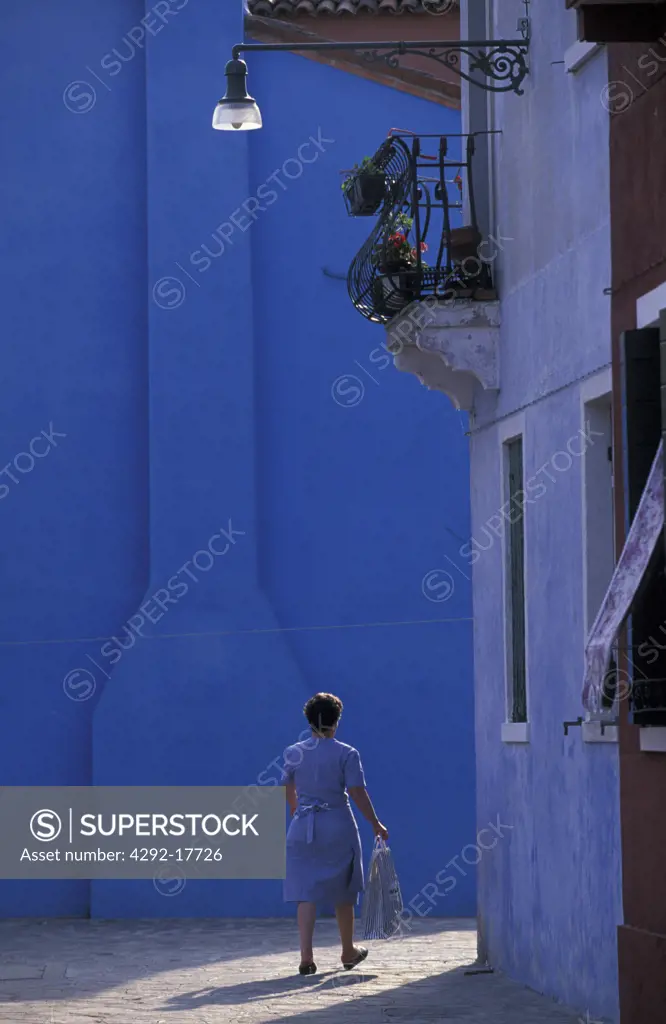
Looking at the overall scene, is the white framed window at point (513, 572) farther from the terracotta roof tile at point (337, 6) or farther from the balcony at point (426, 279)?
the terracotta roof tile at point (337, 6)

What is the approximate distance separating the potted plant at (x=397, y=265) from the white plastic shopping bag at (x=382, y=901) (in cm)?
361

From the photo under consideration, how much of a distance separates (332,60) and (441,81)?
108cm

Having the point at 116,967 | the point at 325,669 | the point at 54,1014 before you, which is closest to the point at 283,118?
the point at 325,669

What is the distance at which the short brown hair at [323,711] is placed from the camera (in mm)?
13258

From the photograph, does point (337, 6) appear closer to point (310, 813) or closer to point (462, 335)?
point (462, 335)

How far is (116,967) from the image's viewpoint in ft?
46.6

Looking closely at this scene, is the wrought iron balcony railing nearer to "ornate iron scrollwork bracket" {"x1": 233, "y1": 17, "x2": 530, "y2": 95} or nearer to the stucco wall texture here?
the stucco wall texture

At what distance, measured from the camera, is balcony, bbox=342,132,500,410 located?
1326 centimetres

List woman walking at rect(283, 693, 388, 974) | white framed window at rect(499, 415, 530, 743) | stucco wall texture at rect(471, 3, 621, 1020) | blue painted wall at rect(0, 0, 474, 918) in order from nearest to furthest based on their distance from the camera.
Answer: stucco wall texture at rect(471, 3, 621, 1020) → white framed window at rect(499, 415, 530, 743) → woman walking at rect(283, 693, 388, 974) → blue painted wall at rect(0, 0, 474, 918)

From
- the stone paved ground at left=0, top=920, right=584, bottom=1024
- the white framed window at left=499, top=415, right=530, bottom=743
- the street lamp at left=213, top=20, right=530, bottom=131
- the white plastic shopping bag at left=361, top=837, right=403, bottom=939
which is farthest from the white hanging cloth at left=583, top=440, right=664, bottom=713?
the white plastic shopping bag at left=361, top=837, right=403, bottom=939

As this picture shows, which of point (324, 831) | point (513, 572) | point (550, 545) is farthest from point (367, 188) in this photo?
point (324, 831)

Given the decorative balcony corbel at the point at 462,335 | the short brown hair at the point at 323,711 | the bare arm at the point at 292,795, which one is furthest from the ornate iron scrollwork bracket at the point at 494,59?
the bare arm at the point at 292,795

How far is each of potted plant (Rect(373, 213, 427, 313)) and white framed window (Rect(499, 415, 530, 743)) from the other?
1127 millimetres

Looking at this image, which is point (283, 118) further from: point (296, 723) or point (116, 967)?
point (116, 967)
